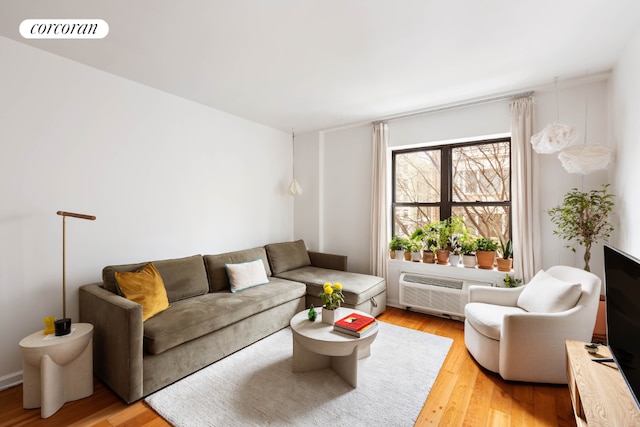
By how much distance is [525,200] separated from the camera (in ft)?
10.1

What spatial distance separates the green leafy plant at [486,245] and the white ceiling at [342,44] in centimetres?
167

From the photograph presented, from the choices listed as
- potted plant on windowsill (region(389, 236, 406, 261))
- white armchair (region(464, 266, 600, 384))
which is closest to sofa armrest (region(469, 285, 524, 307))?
white armchair (region(464, 266, 600, 384))

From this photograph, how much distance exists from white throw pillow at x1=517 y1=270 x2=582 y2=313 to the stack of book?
1.39 metres

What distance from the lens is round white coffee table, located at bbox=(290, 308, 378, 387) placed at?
2117 millimetres

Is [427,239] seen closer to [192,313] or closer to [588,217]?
[588,217]

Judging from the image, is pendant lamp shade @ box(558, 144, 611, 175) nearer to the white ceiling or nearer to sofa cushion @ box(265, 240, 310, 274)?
the white ceiling

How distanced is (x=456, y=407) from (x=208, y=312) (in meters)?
2.01

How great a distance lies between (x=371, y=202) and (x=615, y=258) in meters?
2.80

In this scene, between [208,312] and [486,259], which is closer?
[208,312]

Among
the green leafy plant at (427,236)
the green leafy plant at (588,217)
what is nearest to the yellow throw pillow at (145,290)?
the green leafy plant at (427,236)

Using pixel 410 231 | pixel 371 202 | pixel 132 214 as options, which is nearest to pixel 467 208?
pixel 410 231

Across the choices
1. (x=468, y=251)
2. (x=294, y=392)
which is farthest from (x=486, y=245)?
(x=294, y=392)

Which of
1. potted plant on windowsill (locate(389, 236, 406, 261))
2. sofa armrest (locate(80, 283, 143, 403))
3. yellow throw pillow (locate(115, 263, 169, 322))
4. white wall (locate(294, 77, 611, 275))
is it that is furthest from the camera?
potted plant on windowsill (locate(389, 236, 406, 261))

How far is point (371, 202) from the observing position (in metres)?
4.15
